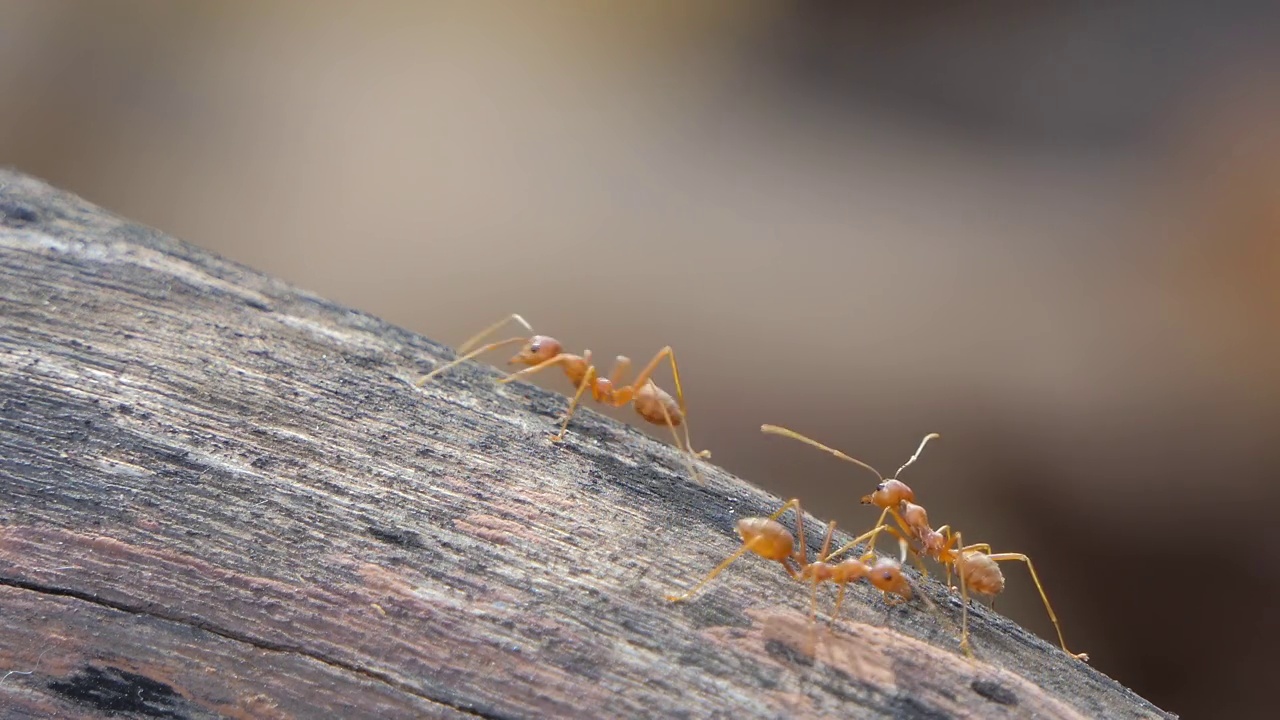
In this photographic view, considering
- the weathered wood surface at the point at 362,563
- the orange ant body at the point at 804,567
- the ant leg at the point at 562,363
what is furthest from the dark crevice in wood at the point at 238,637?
the ant leg at the point at 562,363

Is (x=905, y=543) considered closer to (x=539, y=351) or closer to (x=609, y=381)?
(x=609, y=381)

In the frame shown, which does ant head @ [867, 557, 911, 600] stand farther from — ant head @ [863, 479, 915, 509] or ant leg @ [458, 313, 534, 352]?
ant leg @ [458, 313, 534, 352]

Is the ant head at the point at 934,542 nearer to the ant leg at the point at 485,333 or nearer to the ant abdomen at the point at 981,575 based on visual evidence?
the ant abdomen at the point at 981,575

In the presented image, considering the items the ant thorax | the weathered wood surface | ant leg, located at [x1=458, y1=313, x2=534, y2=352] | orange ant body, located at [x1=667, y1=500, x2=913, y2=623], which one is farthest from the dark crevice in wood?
the ant thorax

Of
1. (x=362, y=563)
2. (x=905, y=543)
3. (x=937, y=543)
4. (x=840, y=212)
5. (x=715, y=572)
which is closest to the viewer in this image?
(x=362, y=563)

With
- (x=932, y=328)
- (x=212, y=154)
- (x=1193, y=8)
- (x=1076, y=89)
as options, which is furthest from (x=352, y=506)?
(x=1193, y=8)

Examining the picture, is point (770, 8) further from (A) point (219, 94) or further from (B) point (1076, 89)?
(A) point (219, 94)

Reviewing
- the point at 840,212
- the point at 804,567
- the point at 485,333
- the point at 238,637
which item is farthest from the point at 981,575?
the point at 840,212
